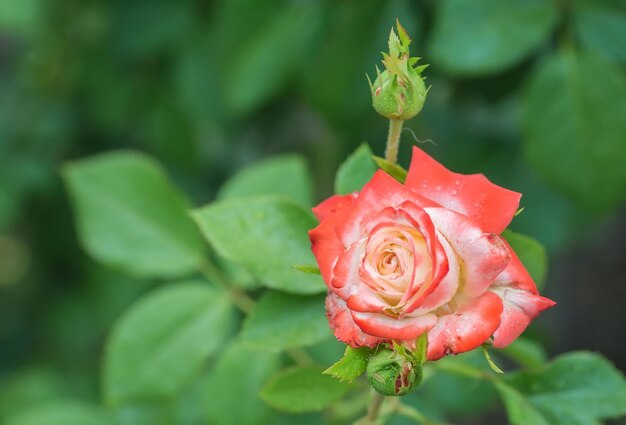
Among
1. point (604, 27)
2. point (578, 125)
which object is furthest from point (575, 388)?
point (604, 27)

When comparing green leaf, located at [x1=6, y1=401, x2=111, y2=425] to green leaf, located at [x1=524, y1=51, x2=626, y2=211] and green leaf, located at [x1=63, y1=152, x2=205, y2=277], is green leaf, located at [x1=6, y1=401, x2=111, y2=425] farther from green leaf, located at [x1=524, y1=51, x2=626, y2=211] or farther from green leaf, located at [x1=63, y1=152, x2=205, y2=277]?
green leaf, located at [x1=524, y1=51, x2=626, y2=211]

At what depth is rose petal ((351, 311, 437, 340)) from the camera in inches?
24.1

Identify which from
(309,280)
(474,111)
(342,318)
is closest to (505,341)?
(342,318)

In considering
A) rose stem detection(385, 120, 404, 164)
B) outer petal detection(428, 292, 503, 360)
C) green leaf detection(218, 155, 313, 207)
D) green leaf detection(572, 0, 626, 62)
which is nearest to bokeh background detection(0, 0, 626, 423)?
green leaf detection(572, 0, 626, 62)

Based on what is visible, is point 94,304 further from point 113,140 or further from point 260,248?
point 260,248

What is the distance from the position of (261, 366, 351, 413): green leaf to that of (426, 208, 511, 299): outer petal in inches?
10.8

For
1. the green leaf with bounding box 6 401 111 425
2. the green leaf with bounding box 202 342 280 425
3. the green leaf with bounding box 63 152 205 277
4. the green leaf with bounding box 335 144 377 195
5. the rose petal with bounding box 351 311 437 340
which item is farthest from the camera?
the green leaf with bounding box 6 401 111 425

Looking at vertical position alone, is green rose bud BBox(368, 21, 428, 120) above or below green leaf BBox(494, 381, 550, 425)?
above

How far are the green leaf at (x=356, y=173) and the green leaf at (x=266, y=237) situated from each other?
0.16 ft

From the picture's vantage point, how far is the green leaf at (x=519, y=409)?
2.79 ft

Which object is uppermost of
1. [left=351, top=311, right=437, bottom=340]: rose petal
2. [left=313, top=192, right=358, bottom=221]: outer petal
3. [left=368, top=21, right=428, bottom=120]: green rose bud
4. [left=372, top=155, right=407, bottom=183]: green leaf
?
[left=368, top=21, right=428, bottom=120]: green rose bud

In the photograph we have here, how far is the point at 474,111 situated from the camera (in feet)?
5.55

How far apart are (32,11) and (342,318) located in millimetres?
1081

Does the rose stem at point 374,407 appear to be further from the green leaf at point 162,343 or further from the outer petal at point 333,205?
the green leaf at point 162,343
